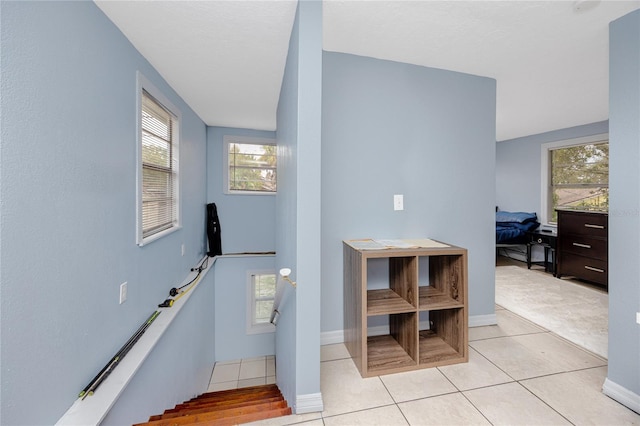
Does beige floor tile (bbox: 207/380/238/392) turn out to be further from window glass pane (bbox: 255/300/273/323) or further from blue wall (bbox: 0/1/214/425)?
blue wall (bbox: 0/1/214/425)

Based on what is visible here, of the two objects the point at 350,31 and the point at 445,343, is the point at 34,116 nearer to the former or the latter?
→ the point at 350,31

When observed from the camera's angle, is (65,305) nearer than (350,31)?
Yes

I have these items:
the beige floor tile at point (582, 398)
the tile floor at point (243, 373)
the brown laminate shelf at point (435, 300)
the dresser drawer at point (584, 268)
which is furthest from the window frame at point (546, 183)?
the tile floor at point (243, 373)

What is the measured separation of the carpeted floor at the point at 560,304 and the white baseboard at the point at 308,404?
2183 millimetres

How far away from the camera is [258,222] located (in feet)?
15.4

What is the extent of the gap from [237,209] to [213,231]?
56 cm

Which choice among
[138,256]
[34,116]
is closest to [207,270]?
[138,256]

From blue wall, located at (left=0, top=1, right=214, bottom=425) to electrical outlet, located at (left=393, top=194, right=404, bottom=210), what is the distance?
6.56 feet

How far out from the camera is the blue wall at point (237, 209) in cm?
450

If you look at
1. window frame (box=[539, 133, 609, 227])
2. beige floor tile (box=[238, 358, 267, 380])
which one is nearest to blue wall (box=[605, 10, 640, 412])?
beige floor tile (box=[238, 358, 267, 380])

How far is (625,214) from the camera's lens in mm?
1595

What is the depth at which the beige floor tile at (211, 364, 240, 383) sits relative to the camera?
3963 millimetres

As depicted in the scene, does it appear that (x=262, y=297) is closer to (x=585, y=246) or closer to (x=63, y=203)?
(x=63, y=203)

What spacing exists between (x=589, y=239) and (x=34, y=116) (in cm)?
563
